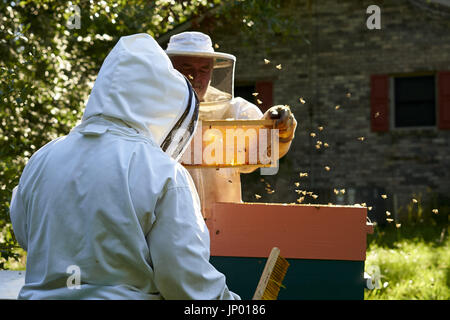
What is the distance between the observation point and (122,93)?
5.03ft

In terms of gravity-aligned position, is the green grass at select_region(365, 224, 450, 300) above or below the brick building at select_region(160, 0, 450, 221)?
below

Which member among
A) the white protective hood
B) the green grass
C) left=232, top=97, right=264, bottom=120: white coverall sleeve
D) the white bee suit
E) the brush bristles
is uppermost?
the white protective hood

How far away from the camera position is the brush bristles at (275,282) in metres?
1.85

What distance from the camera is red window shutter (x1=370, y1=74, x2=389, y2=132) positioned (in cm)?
948

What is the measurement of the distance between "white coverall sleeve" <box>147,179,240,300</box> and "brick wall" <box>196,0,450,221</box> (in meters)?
7.89

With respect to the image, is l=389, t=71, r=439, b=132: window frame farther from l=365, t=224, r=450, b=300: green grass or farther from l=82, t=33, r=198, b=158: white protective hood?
→ l=82, t=33, r=198, b=158: white protective hood

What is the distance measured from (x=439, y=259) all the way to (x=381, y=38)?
4.73 metres

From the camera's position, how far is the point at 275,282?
1.93m

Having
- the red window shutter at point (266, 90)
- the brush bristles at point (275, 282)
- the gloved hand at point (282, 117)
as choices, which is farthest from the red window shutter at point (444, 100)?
the brush bristles at point (275, 282)

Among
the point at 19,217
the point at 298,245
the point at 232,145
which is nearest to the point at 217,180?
the point at 232,145

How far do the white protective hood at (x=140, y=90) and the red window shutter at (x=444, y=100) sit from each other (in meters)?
8.54

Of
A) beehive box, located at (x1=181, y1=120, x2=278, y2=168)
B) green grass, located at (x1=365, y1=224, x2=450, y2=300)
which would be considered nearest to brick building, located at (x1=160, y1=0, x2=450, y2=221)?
green grass, located at (x1=365, y1=224, x2=450, y2=300)

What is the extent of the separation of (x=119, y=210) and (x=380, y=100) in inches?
341

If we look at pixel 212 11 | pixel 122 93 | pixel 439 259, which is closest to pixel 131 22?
pixel 212 11
